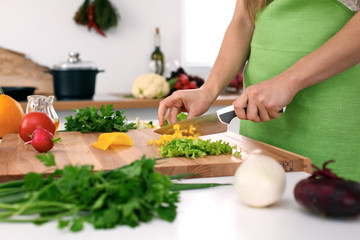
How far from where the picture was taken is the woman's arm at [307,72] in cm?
112

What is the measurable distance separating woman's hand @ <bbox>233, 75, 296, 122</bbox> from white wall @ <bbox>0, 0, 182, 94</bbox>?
2.38m

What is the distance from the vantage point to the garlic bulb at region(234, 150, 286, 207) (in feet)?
2.31

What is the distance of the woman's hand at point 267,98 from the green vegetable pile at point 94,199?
0.53m

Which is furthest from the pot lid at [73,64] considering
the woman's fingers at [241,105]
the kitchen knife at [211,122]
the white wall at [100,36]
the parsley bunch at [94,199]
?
the parsley bunch at [94,199]

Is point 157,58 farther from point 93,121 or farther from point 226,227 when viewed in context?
point 226,227

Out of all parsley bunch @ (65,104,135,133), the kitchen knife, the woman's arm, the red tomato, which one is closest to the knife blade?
the kitchen knife

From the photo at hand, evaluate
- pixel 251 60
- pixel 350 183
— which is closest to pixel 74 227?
pixel 350 183

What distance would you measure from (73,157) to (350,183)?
0.67 m

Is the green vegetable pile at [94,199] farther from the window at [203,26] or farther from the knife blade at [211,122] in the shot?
the window at [203,26]

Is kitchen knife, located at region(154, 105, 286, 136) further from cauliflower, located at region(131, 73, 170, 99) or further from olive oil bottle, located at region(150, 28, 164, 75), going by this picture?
olive oil bottle, located at region(150, 28, 164, 75)

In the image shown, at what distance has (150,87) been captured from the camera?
9.55ft

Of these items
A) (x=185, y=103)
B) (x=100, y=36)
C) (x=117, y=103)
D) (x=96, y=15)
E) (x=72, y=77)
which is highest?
(x=96, y=15)

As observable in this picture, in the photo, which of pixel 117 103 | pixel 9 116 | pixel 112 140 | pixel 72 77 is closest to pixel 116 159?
pixel 112 140

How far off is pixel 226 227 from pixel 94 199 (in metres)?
0.20
